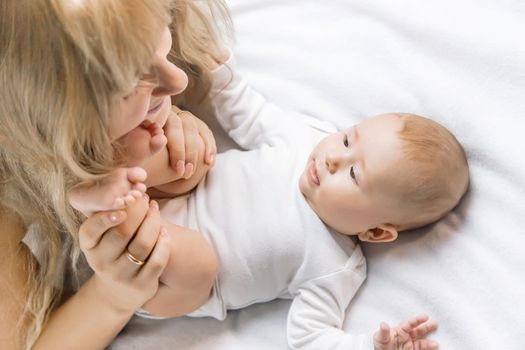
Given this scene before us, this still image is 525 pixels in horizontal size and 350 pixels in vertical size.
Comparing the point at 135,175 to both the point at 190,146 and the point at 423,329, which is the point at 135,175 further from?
the point at 423,329

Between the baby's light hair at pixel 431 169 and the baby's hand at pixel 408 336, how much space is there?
6.4 inches

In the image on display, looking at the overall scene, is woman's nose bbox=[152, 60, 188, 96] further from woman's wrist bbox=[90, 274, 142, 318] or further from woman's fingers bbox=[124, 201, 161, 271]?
woman's wrist bbox=[90, 274, 142, 318]

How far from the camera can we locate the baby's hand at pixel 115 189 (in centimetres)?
78

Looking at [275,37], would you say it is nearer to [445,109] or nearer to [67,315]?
[445,109]

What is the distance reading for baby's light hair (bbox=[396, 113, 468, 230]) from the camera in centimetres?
98

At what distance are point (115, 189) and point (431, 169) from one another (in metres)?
0.48

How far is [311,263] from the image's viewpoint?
106cm

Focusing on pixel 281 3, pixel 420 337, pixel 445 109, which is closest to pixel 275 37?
pixel 281 3

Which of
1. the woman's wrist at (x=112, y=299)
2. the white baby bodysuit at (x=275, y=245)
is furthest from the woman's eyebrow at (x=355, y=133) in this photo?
the woman's wrist at (x=112, y=299)

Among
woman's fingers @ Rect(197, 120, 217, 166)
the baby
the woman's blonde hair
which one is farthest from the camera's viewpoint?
woman's fingers @ Rect(197, 120, 217, 166)

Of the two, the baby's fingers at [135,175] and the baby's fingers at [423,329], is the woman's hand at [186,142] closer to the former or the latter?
the baby's fingers at [135,175]

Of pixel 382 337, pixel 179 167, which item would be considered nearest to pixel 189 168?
pixel 179 167

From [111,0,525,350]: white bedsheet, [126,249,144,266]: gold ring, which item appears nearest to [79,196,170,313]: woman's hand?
[126,249,144,266]: gold ring

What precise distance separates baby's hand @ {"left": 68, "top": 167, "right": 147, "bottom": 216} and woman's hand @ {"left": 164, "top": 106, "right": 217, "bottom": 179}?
0.81 feet
